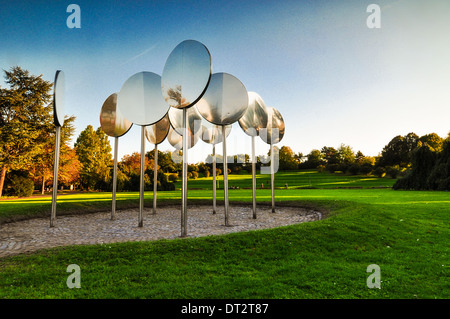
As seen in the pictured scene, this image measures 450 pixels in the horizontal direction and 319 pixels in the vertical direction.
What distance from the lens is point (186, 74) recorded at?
305 inches

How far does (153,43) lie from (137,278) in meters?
12.0

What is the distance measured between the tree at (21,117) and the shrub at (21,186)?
129cm

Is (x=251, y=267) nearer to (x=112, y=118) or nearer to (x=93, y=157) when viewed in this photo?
(x=112, y=118)

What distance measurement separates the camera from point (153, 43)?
1303cm

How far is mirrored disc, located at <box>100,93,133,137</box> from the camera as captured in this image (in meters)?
11.8

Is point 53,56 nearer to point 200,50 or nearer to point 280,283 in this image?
point 200,50

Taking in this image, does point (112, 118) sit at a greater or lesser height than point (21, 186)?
greater

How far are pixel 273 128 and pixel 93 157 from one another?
163ft

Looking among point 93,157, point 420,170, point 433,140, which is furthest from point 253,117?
point 433,140

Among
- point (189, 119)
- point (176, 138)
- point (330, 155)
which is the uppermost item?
point (330, 155)

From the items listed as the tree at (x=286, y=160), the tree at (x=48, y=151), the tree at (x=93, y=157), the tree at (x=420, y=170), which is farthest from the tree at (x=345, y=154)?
the tree at (x=48, y=151)

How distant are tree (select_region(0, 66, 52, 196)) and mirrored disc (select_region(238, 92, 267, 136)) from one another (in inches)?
1213

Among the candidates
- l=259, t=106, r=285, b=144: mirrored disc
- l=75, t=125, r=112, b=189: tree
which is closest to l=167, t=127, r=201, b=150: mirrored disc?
l=259, t=106, r=285, b=144: mirrored disc
